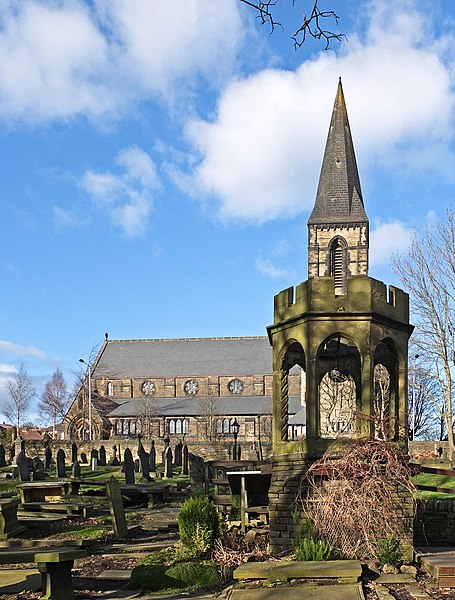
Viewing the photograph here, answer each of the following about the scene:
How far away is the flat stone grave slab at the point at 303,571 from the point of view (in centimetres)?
837

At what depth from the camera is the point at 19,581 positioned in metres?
A: 8.93

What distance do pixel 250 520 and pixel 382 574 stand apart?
493cm

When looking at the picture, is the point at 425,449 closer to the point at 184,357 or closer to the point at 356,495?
the point at 356,495

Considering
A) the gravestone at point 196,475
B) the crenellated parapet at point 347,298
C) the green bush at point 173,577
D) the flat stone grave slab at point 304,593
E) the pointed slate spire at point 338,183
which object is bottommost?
the green bush at point 173,577

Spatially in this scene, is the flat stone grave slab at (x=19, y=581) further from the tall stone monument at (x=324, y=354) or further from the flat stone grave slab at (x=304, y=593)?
the tall stone monument at (x=324, y=354)

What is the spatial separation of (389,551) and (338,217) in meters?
47.5

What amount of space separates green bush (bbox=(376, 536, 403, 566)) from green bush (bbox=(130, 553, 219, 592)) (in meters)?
2.25

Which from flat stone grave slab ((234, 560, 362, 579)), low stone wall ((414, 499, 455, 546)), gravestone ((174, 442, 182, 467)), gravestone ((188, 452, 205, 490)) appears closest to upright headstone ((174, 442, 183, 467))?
gravestone ((174, 442, 182, 467))

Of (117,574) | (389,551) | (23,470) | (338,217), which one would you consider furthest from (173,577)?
(338,217)

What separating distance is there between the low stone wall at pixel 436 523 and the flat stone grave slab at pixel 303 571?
393 centimetres

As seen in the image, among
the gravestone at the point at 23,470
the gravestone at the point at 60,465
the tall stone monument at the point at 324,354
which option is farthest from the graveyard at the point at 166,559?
the gravestone at the point at 60,465

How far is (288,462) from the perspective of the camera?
37.3 feet

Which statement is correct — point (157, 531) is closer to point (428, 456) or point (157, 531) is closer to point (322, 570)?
point (322, 570)

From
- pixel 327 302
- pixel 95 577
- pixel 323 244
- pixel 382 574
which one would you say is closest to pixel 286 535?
pixel 382 574
